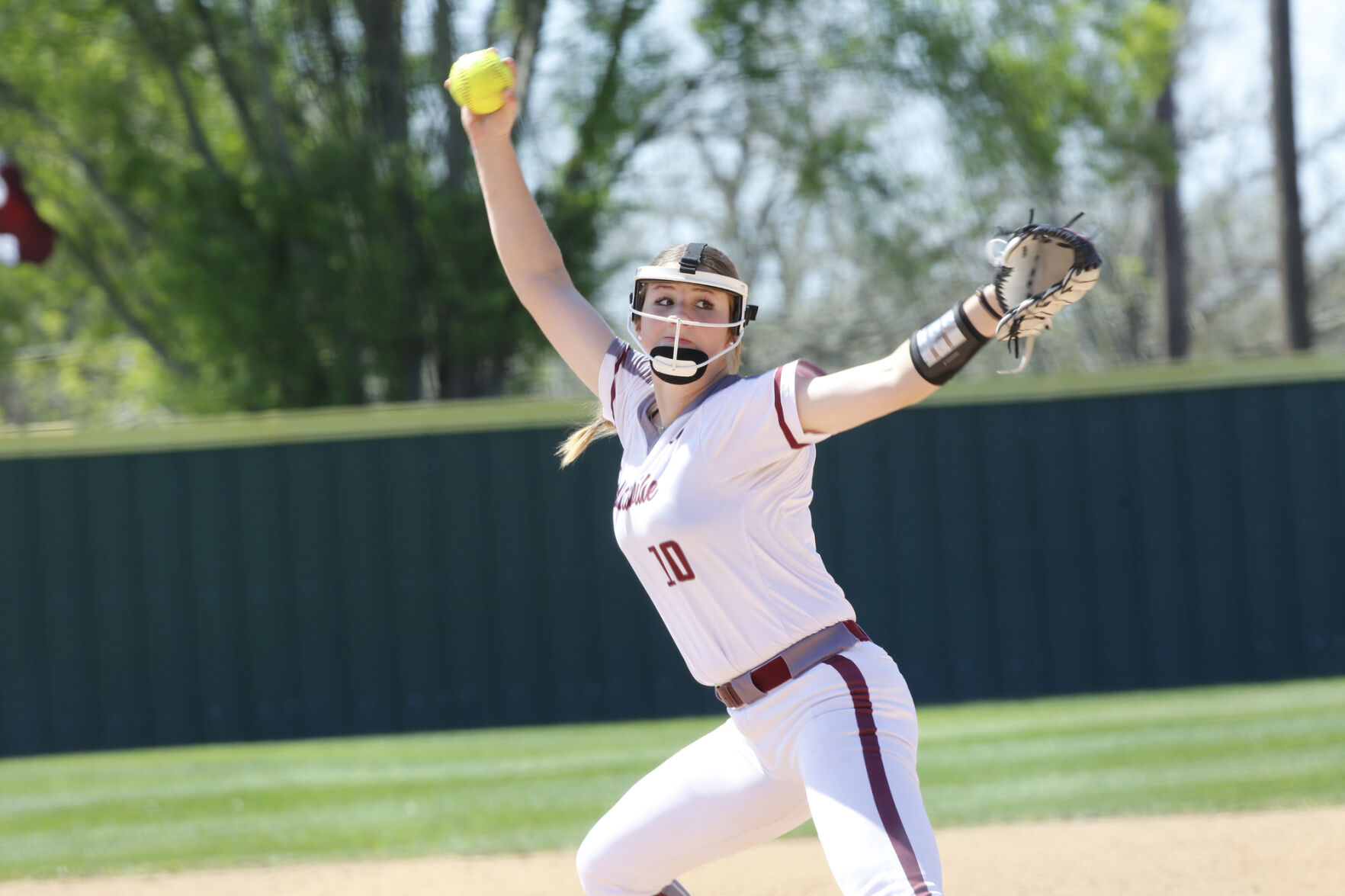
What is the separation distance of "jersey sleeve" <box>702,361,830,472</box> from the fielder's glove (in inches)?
18.1

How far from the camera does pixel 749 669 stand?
9.78 ft

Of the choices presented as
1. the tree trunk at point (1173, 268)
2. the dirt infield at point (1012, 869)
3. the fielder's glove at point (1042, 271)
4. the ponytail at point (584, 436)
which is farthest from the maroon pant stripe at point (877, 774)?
the tree trunk at point (1173, 268)

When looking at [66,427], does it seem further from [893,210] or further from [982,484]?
[893,210]

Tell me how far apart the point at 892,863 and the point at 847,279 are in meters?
15.0

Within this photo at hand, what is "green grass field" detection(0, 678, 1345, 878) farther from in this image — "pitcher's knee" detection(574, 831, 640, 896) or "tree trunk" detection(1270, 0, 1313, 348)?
"tree trunk" detection(1270, 0, 1313, 348)

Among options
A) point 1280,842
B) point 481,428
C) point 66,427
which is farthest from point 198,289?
point 1280,842

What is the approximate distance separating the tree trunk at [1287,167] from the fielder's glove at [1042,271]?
15161mm

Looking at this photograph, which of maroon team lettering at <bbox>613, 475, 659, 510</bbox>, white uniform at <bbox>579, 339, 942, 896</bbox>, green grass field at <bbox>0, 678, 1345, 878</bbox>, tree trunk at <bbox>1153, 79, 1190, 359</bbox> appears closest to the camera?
white uniform at <bbox>579, 339, 942, 896</bbox>

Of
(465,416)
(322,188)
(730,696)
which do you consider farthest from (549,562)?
(730,696)

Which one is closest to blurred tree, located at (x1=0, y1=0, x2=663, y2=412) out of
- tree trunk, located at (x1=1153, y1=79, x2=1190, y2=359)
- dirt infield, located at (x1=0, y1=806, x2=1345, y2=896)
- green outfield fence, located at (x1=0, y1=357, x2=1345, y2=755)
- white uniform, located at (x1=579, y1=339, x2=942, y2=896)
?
green outfield fence, located at (x1=0, y1=357, x2=1345, y2=755)

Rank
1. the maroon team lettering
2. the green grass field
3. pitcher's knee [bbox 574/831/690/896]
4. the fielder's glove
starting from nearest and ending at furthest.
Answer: the fielder's glove
the maroon team lettering
pitcher's knee [bbox 574/831/690/896]
the green grass field

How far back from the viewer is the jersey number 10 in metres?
2.92

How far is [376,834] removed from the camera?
7094 millimetres

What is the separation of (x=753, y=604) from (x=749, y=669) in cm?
15
